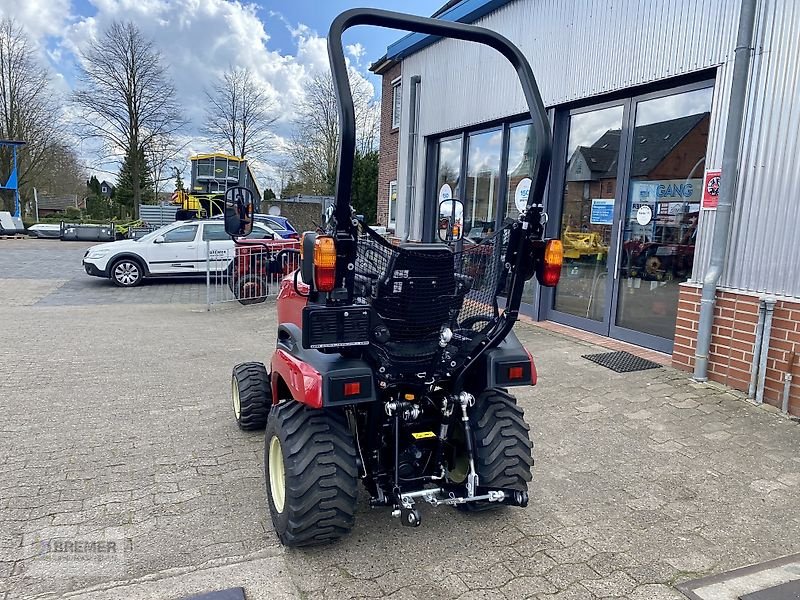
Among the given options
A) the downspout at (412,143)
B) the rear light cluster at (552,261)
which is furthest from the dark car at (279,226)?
the rear light cluster at (552,261)

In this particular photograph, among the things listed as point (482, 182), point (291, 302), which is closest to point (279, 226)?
point (482, 182)

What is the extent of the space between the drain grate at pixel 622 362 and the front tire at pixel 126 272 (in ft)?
34.1

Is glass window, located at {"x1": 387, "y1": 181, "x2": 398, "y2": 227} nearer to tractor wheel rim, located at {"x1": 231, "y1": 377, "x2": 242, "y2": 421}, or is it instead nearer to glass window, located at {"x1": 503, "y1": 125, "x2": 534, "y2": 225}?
glass window, located at {"x1": 503, "y1": 125, "x2": 534, "y2": 225}

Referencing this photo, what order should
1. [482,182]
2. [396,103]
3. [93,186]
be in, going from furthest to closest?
[93,186] < [396,103] < [482,182]

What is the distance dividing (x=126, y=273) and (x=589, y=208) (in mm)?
10172

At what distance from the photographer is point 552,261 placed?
8.95ft

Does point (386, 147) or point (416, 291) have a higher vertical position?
point (386, 147)

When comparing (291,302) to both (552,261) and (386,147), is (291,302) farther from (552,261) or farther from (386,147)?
(386,147)

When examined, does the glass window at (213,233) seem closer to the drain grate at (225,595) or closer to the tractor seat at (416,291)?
the tractor seat at (416,291)

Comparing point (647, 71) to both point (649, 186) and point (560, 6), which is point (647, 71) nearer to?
point (649, 186)

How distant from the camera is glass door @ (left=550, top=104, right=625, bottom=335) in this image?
688cm

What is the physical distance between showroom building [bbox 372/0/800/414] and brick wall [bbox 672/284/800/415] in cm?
1

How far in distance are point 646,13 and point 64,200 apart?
61526 mm

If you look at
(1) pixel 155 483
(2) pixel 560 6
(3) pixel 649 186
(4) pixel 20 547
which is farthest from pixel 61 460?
(2) pixel 560 6
